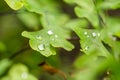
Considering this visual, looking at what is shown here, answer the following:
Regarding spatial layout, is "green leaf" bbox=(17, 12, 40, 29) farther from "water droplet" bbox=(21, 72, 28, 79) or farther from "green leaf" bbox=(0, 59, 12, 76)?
"water droplet" bbox=(21, 72, 28, 79)

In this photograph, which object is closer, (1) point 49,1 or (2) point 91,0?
(2) point 91,0

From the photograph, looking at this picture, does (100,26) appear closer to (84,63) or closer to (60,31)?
(60,31)

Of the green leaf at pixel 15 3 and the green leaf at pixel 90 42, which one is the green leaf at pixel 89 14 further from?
the green leaf at pixel 15 3

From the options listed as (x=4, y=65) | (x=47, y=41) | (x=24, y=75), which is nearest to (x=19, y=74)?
(x=24, y=75)

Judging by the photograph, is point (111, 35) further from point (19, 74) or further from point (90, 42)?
point (19, 74)

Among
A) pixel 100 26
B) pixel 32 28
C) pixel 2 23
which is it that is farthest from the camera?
pixel 2 23

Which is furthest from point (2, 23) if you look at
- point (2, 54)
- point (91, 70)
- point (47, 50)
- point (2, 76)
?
point (47, 50)

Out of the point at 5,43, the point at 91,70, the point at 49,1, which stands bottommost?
the point at 5,43

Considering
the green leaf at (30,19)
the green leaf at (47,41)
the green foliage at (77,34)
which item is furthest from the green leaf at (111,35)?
the green leaf at (30,19)
